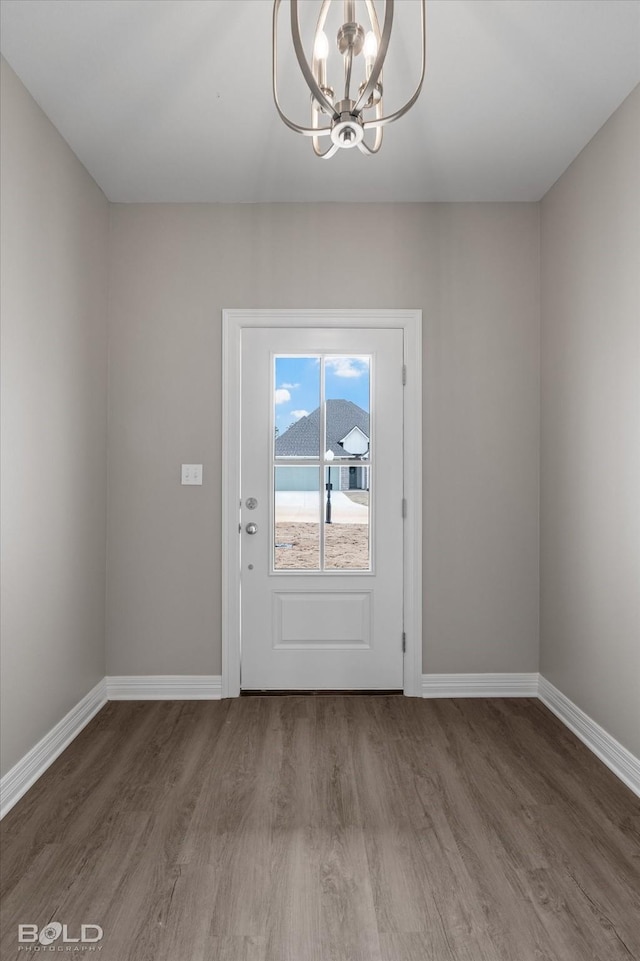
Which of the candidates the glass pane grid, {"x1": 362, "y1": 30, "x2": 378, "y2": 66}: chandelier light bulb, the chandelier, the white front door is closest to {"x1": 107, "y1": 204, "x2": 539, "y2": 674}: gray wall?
the white front door

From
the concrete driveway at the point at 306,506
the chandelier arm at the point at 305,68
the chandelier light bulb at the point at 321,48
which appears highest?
the chandelier light bulb at the point at 321,48

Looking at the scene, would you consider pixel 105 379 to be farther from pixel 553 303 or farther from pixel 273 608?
pixel 553 303

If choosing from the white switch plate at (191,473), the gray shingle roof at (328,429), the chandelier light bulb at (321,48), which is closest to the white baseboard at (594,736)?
the gray shingle roof at (328,429)

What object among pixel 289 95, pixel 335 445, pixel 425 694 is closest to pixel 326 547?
pixel 335 445

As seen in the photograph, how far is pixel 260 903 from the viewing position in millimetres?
1807

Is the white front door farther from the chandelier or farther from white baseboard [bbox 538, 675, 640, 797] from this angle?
the chandelier

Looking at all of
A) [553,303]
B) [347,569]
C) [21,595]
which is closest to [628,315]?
[553,303]

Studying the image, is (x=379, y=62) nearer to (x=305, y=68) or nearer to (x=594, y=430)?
(x=305, y=68)

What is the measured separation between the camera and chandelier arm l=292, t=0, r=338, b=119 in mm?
1393

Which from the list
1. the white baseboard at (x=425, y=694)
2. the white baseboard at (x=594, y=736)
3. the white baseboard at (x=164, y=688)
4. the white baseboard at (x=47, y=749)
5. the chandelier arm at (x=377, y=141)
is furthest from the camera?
the white baseboard at (x=164, y=688)

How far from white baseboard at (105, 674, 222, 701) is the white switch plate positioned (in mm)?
1053

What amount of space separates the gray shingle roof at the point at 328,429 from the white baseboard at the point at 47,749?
1.59 m

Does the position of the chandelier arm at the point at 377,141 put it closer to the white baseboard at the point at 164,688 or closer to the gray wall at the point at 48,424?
the gray wall at the point at 48,424

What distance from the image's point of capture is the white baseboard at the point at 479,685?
348 centimetres
